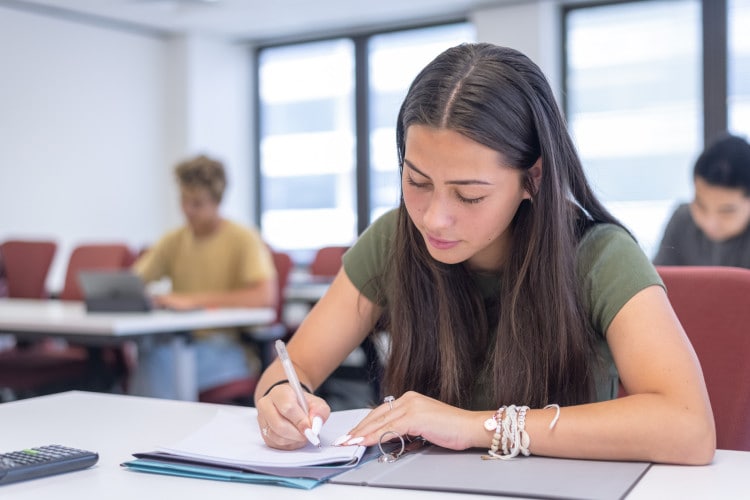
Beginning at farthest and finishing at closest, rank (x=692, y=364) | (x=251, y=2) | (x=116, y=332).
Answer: (x=251, y=2)
(x=116, y=332)
(x=692, y=364)

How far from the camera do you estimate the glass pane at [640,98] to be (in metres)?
6.01

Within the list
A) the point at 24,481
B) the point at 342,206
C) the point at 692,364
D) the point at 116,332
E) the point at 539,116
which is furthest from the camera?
the point at 342,206

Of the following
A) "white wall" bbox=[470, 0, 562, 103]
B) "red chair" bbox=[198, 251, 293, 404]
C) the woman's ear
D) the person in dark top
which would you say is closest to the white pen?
the woman's ear

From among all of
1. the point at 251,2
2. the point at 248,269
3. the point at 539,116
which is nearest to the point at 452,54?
the point at 539,116

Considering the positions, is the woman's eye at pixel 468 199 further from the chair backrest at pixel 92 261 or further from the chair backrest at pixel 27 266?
the chair backrest at pixel 27 266

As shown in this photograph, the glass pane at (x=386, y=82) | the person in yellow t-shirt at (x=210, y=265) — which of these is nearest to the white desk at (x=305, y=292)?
the person in yellow t-shirt at (x=210, y=265)

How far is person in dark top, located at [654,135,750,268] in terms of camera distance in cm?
285

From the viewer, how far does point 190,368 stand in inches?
126

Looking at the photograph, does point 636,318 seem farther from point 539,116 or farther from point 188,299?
point 188,299

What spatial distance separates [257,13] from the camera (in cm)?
679

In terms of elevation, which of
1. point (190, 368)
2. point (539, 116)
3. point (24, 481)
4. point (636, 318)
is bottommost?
point (190, 368)

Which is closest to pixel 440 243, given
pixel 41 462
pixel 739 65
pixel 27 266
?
pixel 41 462

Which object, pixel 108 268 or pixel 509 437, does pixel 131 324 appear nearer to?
pixel 108 268

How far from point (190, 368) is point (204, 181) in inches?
36.4
